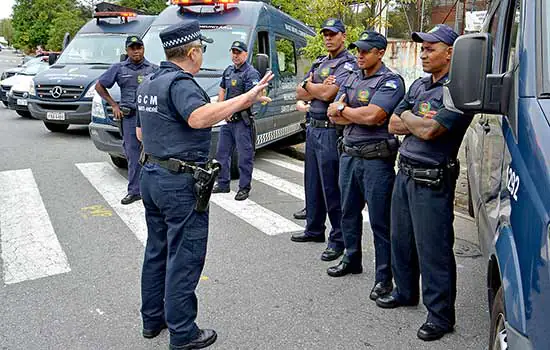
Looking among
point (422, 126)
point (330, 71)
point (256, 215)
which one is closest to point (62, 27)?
point (256, 215)

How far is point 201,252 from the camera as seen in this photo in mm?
3150

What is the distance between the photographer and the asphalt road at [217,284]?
11.0ft

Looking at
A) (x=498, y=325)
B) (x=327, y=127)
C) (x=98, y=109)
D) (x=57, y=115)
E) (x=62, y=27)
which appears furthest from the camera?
(x=62, y=27)

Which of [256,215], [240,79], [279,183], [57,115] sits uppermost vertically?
[240,79]

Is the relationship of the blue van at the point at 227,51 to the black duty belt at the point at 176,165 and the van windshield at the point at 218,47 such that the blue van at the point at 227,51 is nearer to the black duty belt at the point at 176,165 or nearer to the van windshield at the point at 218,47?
the van windshield at the point at 218,47

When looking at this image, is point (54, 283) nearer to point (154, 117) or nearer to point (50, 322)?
point (50, 322)

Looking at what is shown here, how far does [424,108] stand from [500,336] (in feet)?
4.42

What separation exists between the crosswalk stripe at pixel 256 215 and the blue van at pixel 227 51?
2.68 feet

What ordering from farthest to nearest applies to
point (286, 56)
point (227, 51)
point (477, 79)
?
point (286, 56)
point (227, 51)
point (477, 79)

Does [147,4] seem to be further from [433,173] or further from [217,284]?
[433,173]

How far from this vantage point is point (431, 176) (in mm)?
3129

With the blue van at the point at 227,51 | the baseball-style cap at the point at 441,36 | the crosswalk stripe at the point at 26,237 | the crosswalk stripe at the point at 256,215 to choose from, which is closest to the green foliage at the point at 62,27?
the blue van at the point at 227,51

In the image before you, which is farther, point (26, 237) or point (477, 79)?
point (26, 237)

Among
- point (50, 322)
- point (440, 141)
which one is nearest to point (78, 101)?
point (50, 322)
